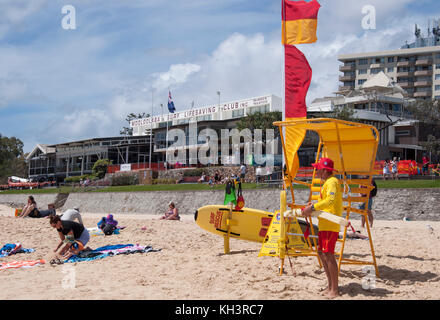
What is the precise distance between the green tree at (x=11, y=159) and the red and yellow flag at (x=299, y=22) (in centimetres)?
7292

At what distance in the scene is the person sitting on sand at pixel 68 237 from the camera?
29.3 feet

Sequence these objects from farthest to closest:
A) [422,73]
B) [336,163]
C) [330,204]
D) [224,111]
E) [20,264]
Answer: [422,73] → [224,111] → [20,264] → [336,163] → [330,204]

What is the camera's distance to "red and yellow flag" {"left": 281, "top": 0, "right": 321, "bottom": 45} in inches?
339

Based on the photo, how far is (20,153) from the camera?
84938 mm

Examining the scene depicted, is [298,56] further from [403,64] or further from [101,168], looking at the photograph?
[403,64]

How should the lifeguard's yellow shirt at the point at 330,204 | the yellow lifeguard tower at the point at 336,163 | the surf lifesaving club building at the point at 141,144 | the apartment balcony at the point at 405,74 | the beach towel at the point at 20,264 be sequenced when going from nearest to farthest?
the lifeguard's yellow shirt at the point at 330,204, the yellow lifeguard tower at the point at 336,163, the beach towel at the point at 20,264, the surf lifesaving club building at the point at 141,144, the apartment balcony at the point at 405,74

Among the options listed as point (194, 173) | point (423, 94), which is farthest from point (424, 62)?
point (194, 173)

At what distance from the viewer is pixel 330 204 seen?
17.9 feet

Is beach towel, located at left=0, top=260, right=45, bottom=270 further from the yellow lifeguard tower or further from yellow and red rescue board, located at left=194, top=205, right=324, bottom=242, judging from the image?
the yellow lifeguard tower

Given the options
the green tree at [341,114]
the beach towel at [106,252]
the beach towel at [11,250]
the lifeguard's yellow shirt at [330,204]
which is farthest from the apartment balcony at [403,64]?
Answer: the lifeguard's yellow shirt at [330,204]

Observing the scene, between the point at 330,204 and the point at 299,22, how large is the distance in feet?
15.2

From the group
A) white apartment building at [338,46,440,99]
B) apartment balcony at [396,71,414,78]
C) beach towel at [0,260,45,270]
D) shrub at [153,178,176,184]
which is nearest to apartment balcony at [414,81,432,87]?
white apartment building at [338,46,440,99]

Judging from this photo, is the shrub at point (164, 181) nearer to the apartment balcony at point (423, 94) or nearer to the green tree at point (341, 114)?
the green tree at point (341, 114)
